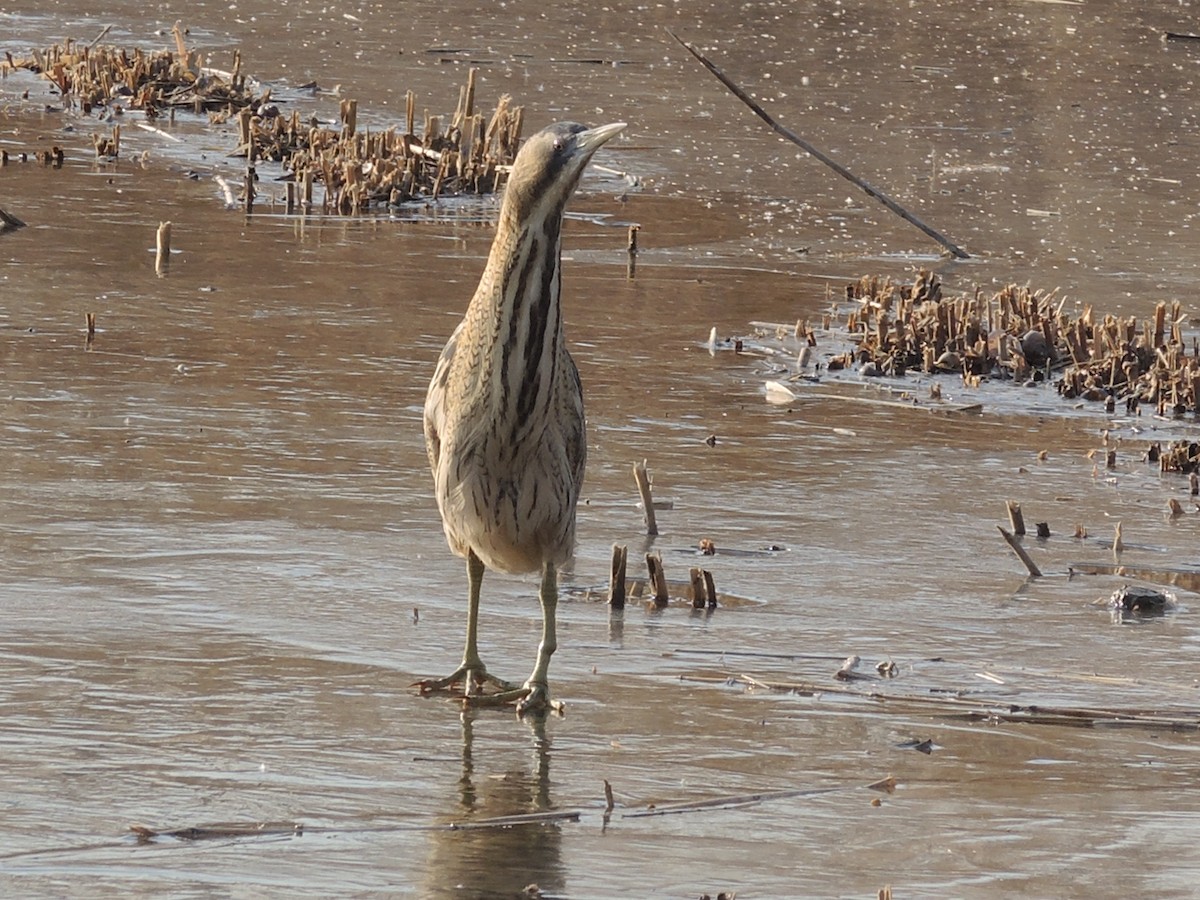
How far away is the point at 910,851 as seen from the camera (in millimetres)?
5074

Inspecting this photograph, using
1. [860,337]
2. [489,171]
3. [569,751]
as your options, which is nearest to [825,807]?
[569,751]

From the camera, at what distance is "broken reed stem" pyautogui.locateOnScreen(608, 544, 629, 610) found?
6.97m

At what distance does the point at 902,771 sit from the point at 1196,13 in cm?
2636

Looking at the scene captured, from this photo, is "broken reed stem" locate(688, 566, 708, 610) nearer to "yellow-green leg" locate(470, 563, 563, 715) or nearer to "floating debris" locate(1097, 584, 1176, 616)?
"yellow-green leg" locate(470, 563, 563, 715)

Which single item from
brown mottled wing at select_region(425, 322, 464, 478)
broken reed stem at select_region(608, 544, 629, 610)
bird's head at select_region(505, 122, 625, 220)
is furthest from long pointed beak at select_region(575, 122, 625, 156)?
broken reed stem at select_region(608, 544, 629, 610)

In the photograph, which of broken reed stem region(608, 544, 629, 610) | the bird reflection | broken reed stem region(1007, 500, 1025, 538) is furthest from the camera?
broken reed stem region(1007, 500, 1025, 538)

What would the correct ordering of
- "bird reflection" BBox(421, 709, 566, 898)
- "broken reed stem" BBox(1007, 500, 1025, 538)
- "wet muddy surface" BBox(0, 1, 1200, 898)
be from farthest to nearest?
1. "broken reed stem" BBox(1007, 500, 1025, 538)
2. "wet muddy surface" BBox(0, 1, 1200, 898)
3. "bird reflection" BBox(421, 709, 566, 898)

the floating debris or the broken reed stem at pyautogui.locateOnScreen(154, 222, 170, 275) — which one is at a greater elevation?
the broken reed stem at pyautogui.locateOnScreen(154, 222, 170, 275)

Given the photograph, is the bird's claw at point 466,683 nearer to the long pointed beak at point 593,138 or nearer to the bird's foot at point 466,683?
the bird's foot at point 466,683

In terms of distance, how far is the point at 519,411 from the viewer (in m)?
5.86

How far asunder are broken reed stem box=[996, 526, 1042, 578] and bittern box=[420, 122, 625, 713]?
1.81m

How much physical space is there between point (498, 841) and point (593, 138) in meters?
1.74

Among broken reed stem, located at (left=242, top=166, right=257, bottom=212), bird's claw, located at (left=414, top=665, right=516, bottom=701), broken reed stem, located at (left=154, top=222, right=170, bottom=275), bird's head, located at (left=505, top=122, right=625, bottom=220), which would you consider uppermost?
bird's head, located at (left=505, top=122, right=625, bottom=220)

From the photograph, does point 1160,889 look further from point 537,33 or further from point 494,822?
point 537,33
